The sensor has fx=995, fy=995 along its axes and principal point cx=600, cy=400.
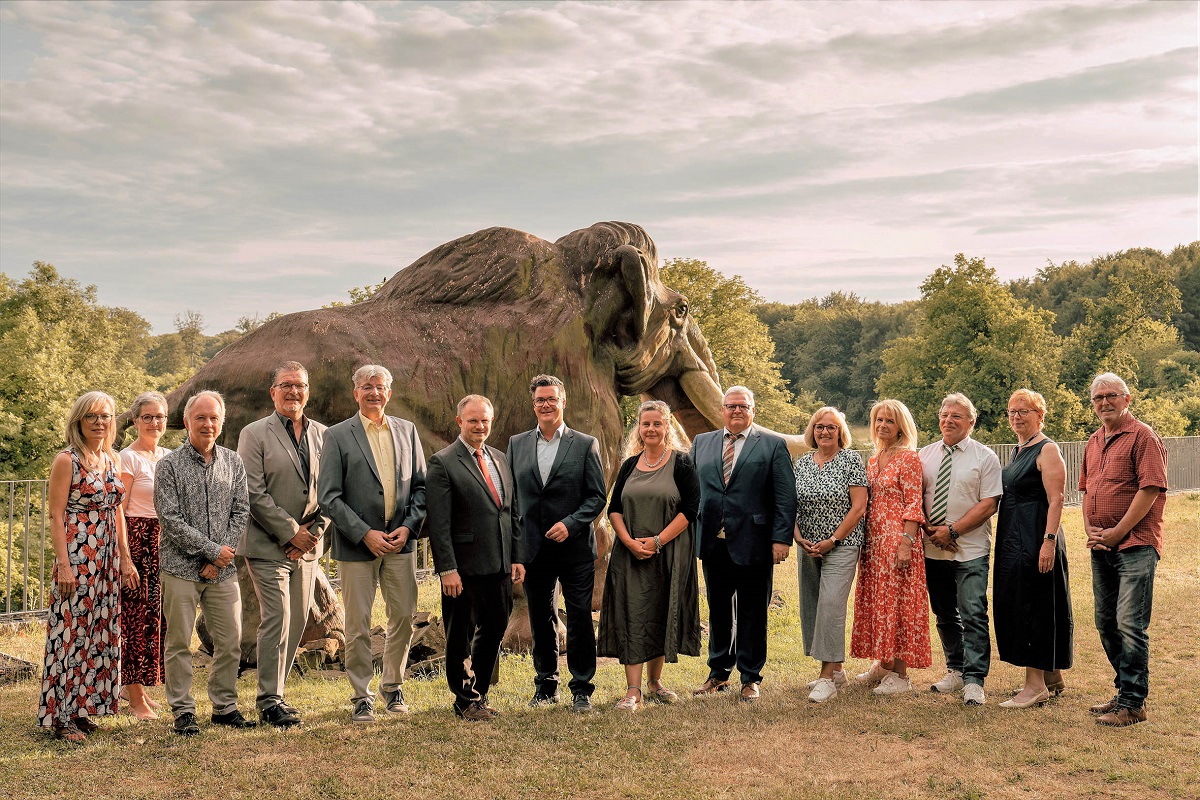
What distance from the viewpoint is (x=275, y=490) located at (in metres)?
5.95

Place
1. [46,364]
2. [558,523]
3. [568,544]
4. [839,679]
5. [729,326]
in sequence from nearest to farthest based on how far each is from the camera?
[558,523] → [568,544] → [839,679] → [46,364] → [729,326]

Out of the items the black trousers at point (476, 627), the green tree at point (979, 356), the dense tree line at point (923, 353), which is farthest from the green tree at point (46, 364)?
the green tree at point (979, 356)

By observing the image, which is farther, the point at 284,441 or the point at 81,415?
the point at 284,441

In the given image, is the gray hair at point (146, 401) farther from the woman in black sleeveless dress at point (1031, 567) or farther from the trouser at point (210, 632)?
the woman in black sleeveless dress at point (1031, 567)

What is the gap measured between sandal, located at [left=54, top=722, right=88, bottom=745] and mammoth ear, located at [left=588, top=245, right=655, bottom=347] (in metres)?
4.84

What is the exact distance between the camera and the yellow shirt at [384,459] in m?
6.00

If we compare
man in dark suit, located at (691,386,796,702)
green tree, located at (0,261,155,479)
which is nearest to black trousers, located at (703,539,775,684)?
man in dark suit, located at (691,386,796,702)

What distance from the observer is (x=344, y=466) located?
19.3 feet

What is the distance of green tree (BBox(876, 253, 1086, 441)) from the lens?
3272 cm

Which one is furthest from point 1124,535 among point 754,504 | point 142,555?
point 142,555

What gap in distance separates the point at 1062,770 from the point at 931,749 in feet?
2.22

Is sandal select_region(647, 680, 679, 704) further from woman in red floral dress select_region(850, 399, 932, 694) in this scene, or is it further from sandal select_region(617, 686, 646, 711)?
woman in red floral dress select_region(850, 399, 932, 694)

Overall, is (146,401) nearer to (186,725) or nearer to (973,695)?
(186,725)

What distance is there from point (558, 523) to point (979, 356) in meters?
30.3
